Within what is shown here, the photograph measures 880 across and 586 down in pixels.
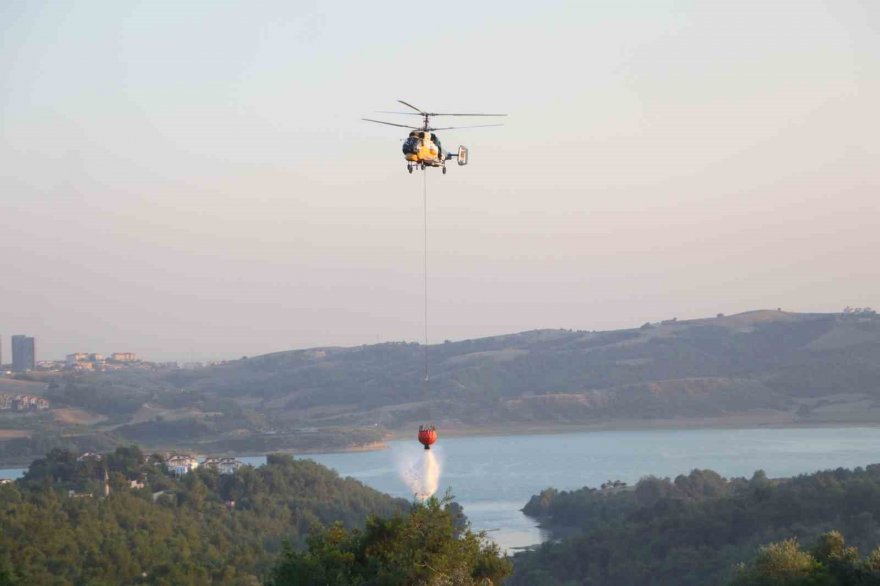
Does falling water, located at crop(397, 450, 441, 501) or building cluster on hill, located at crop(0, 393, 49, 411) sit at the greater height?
building cluster on hill, located at crop(0, 393, 49, 411)

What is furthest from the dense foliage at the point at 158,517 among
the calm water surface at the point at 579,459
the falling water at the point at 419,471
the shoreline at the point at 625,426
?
the shoreline at the point at 625,426

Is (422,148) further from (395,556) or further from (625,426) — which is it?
(625,426)

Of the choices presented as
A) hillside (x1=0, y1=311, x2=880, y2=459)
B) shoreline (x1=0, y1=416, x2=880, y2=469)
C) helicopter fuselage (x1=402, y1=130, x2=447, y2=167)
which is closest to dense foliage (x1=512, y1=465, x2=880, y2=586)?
helicopter fuselage (x1=402, y1=130, x2=447, y2=167)

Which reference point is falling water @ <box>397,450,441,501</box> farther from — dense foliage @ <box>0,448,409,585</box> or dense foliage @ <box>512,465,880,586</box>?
dense foliage @ <box>512,465,880,586</box>

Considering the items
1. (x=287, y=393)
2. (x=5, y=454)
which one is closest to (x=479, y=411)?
(x=287, y=393)

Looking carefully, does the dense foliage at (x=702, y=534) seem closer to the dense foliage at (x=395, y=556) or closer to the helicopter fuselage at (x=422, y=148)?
the dense foliage at (x=395, y=556)

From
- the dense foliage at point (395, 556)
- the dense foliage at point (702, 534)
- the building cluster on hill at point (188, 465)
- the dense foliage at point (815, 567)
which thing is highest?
the building cluster on hill at point (188, 465)

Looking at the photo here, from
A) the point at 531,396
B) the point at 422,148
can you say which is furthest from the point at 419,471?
the point at 422,148
